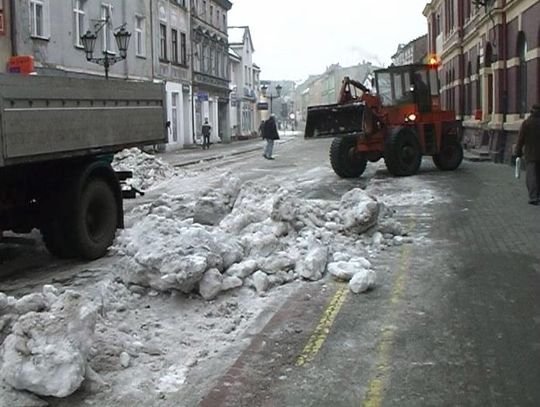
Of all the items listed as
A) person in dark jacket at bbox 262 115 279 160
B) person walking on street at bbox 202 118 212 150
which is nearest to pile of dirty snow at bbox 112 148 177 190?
person in dark jacket at bbox 262 115 279 160

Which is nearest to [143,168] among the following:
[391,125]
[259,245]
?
[391,125]

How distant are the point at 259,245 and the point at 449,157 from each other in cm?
1369

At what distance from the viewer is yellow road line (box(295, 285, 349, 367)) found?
5.38 metres

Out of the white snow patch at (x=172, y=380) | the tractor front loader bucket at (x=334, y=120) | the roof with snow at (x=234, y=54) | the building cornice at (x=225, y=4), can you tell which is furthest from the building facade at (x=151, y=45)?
the white snow patch at (x=172, y=380)

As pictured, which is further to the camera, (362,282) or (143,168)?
(143,168)

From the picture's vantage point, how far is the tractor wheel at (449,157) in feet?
67.2

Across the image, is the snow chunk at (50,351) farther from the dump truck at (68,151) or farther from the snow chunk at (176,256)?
the dump truck at (68,151)

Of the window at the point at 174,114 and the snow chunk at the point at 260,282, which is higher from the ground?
the window at the point at 174,114

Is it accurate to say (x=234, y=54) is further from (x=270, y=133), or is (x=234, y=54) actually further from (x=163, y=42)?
(x=270, y=133)

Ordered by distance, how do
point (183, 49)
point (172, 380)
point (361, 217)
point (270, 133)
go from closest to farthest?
point (172, 380), point (361, 217), point (270, 133), point (183, 49)

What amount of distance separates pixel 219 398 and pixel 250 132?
64154 millimetres

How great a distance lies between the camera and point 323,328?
6051 millimetres

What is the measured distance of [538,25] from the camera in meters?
19.0

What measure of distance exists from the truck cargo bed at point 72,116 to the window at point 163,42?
95.9 feet
